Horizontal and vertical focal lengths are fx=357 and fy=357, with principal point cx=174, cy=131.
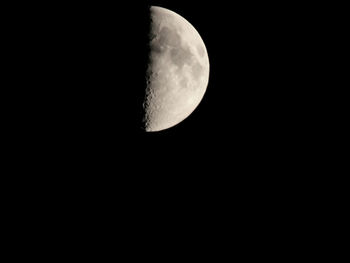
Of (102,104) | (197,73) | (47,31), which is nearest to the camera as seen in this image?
(47,31)

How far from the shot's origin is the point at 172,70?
13.2ft

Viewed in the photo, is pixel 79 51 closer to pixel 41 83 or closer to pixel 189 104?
pixel 41 83

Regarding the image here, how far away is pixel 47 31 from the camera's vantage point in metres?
3.52

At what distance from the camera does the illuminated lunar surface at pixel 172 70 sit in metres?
3.96

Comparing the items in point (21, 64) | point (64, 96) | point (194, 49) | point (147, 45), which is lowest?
point (64, 96)

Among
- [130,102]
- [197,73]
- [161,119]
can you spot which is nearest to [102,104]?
[130,102]

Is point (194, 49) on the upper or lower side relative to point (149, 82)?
upper

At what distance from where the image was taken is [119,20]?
366 cm

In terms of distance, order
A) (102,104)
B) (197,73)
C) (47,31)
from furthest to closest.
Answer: (197,73)
(102,104)
(47,31)

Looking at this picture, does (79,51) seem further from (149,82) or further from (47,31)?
(149,82)

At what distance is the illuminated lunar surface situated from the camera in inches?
156

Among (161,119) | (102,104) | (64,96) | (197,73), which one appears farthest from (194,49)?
(64,96)

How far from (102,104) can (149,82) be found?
57 centimetres

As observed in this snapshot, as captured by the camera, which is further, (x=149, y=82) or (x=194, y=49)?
(x=194, y=49)
